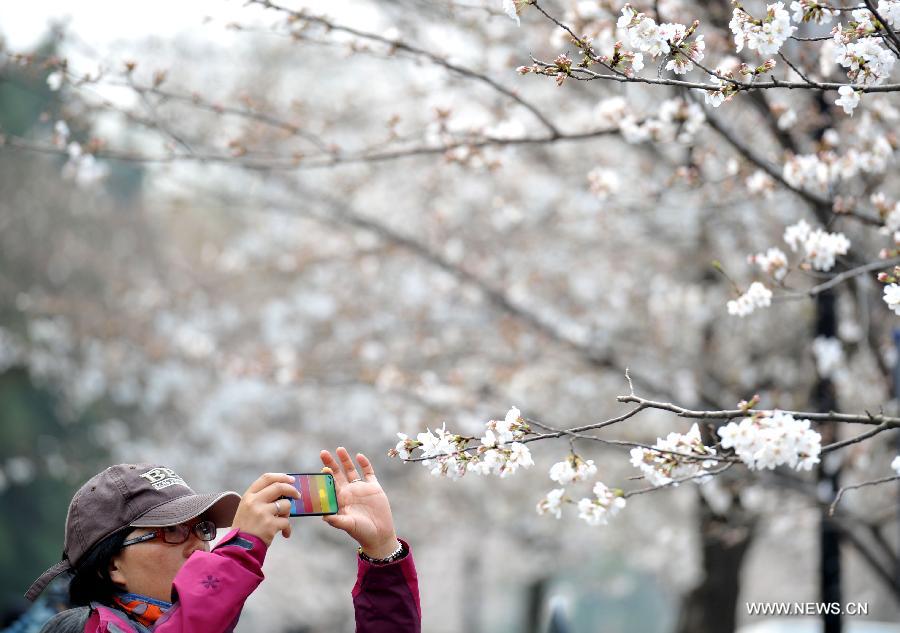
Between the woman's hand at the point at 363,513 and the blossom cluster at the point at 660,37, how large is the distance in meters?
1.12

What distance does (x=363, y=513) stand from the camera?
1.99m

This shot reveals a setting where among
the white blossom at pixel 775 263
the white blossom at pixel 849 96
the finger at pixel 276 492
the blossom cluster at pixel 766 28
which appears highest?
the blossom cluster at pixel 766 28

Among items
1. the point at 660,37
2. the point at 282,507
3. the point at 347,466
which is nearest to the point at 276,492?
the point at 282,507

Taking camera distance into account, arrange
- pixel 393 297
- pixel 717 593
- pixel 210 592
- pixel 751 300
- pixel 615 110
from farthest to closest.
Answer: pixel 393 297
pixel 717 593
pixel 615 110
pixel 751 300
pixel 210 592

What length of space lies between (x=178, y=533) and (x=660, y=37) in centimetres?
152

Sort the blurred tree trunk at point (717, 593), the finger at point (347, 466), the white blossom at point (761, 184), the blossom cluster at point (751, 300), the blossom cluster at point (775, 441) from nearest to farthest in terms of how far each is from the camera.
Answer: the blossom cluster at point (775, 441), the finger at point (347, 466), the blossom cluster at point (751, 300), the white blossom at point (761, 184), the blurred tree trunk at point (717, 593)

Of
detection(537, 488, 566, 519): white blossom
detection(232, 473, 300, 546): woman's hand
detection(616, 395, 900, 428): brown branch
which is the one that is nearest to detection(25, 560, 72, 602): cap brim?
detection(232, 473, 300, 546): woman's hand

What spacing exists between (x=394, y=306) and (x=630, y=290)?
2.51 metres

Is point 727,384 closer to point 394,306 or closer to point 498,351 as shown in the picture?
point 498,351

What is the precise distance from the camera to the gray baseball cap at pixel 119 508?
1948mm

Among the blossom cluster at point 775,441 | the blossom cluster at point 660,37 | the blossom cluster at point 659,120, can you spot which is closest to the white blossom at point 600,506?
the blossom cluster at point 775,441

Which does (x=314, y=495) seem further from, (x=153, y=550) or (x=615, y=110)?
(x=615, y=110)

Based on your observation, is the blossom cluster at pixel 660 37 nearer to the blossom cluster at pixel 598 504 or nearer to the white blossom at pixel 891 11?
the white blossom at pixel 891 11

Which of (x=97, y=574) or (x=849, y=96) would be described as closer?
(x=97, y=574)
